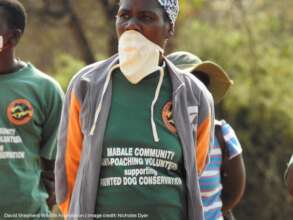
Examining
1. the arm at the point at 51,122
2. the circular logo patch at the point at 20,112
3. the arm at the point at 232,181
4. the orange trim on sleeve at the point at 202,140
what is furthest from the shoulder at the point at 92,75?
the arm at the point at 232,181

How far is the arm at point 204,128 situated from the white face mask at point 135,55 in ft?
1.08

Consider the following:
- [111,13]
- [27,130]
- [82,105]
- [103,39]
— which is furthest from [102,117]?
[103,39]

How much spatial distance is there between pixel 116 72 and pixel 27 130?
1.31 m

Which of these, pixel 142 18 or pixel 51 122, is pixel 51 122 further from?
pixel 142 18

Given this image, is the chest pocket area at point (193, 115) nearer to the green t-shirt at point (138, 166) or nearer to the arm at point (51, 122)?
the green t-shirt at point (138, 166)

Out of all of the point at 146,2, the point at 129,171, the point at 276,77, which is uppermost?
the point at 146,2

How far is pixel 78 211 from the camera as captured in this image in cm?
386

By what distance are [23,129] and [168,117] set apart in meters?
1.45

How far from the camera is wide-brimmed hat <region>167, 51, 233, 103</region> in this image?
211 inches

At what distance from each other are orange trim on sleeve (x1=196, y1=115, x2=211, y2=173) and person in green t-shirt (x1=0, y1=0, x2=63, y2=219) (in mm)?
1320

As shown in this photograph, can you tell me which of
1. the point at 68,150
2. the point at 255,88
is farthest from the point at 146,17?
the point at 255,88

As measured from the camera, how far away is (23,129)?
515 centimetres

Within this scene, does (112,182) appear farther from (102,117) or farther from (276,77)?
(276,77)

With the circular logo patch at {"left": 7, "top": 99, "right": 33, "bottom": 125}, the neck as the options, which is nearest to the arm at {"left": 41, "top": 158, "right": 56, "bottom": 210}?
the circular logo patch at {"left": 7, "top": 99, "right": 33, "bottom": 125}
